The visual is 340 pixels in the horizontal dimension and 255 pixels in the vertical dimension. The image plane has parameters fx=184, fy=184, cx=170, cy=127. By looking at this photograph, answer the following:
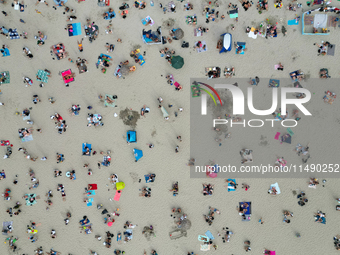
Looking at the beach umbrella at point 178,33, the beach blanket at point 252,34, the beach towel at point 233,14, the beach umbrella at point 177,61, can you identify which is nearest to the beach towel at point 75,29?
→ the beach umbrella at point 178,33

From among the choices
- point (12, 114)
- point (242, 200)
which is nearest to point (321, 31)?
point (242, 200)

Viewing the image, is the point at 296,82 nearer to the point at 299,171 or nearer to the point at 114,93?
the point at 299,171

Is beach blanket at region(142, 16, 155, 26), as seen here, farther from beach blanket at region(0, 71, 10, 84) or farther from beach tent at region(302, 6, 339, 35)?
beach tent at region(302, 6, 339, 35)

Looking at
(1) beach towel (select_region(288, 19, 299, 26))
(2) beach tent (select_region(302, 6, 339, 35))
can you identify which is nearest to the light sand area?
(1) beach towel (select_region(288, 19, 299, 26))

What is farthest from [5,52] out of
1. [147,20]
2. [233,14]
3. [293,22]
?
[293,22]

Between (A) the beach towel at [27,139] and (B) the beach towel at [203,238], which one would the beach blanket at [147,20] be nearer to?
(A) the beach towel at [27,139]

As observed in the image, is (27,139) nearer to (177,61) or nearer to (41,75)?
(41,75)
